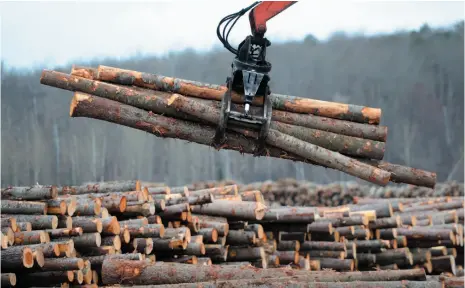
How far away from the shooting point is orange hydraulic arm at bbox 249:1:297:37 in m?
7.96

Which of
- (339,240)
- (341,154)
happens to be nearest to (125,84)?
(341,154)

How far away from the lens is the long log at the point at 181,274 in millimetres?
8344

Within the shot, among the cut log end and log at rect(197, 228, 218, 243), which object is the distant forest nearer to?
log at rect(197, 228, 218, 243)

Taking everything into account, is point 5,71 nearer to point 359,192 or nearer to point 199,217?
point 359,192

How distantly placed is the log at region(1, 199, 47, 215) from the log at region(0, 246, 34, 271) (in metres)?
1.15

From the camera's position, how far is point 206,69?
99.2ft

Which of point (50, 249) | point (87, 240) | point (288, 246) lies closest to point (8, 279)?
point (50, 249)

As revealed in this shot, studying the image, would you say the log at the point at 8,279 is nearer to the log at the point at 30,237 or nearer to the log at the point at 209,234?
the log at the point at 30,237

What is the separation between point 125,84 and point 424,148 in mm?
24268

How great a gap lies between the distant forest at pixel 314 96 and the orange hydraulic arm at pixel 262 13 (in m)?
19.3

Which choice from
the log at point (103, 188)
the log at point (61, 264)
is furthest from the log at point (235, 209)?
the log at point (61, 264)

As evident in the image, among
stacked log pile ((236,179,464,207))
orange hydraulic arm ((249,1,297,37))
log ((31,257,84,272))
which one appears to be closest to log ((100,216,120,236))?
log ((31,257,84,272))

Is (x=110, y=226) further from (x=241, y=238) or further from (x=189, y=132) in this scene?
(x=189, y=132)

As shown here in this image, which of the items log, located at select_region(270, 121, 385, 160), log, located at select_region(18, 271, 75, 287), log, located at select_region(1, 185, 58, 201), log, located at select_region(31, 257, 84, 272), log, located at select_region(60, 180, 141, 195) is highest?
log, located at select_region(270, 121, 385, 160)
